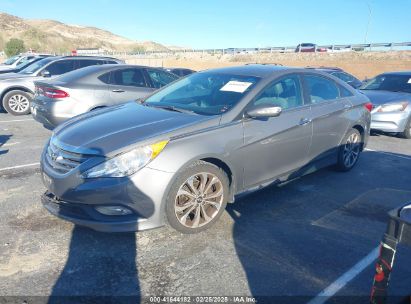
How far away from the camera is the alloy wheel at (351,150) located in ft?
17.8

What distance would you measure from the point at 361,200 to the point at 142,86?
5.13 m

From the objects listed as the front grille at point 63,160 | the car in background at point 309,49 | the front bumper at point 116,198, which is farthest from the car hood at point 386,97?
the car in background at point 309,49

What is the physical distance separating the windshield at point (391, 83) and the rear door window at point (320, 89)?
14.2ft

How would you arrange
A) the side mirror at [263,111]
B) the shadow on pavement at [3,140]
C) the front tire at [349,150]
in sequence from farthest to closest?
the shadow on pavement at [3,140] < the front tire at [349,150] < the side mirror at [263,111]

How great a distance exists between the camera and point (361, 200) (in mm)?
4500

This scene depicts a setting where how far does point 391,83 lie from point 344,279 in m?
7.48

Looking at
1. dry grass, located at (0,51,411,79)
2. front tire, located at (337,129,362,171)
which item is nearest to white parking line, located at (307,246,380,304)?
front tire, located at (337,129,362,171)

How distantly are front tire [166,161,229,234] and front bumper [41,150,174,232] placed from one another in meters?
0.13

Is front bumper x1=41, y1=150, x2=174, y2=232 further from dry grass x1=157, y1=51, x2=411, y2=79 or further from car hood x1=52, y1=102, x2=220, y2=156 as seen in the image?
dry grass x1=157, y1=51, x2=411, y2=79

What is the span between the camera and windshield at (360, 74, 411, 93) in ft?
28.0

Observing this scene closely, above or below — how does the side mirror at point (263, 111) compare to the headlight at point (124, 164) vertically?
above

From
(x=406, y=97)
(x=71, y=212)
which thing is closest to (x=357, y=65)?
(x=406, y=97)

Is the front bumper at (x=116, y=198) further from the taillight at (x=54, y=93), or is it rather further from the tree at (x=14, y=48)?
the tree at (x=14, y=48)

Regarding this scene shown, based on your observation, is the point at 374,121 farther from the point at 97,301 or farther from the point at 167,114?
the point at 97,301
